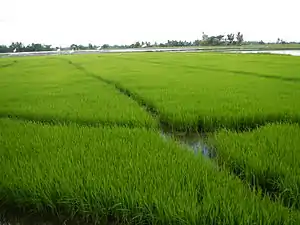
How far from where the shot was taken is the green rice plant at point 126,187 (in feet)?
6.70

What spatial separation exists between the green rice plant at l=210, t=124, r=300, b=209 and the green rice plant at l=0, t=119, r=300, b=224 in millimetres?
275

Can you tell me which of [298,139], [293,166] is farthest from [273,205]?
[298,139]

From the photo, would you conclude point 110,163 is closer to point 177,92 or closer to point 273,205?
point 273,205

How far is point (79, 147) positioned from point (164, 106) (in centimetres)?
241

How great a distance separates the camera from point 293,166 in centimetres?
263

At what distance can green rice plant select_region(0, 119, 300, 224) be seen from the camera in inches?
80.4

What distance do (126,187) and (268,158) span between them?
1.33 metres

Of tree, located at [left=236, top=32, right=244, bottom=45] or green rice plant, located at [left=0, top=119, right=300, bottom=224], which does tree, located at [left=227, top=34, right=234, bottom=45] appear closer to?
tree, located at [left=236, top=32, right=244, bottom=45]

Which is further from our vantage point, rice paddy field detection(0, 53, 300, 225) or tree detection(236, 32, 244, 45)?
tree detection(236, 32, 244, 45)

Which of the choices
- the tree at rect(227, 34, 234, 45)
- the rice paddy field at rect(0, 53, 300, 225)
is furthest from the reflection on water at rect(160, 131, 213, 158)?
the tree at rect(227, 34, 234, 45)

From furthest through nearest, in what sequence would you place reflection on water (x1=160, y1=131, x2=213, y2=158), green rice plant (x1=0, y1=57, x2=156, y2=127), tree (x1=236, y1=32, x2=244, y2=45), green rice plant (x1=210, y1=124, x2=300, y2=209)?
1. tree (x1=236, y1=32, x2=244, y2=45)
2. green rice plant (x1=0, y1=57, x2=156, y2=127)
3. reflection on water (x1=160, y1=131, x2=213, y2=158)
4. green rice plant (x1=210, y1=124, x2=300, y2=209)

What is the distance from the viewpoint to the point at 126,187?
237cm

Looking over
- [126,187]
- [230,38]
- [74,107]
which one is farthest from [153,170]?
[230,38]

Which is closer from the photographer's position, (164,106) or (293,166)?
(293,166)
